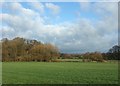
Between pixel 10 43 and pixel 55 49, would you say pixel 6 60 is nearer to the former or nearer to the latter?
pixel 10 43

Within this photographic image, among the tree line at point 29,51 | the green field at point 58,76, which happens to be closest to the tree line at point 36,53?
the tree line at point 29,51

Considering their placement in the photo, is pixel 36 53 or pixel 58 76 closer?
pixel 58 76

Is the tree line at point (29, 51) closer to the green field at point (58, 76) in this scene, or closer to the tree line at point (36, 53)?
the tree line at point (36, 53)

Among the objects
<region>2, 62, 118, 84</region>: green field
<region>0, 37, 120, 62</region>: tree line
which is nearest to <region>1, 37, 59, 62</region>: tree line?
<region>0, 37, 120, 62</region>: tree line

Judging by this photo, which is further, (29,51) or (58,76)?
(29,51)

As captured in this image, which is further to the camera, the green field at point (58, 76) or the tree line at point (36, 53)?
the tree line at point (36, 53)

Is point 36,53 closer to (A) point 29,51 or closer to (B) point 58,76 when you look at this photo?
(A) point 29,51

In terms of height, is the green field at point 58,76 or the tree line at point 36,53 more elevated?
the tree line at point 36,53

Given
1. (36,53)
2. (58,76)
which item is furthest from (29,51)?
(58,76)

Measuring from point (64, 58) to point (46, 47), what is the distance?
7525 mm

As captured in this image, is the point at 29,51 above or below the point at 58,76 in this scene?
above

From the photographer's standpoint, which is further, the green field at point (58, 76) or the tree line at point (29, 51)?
the tree line at point (29, 51)

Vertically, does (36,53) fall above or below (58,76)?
above

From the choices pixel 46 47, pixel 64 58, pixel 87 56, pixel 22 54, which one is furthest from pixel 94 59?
pixel 22 54
